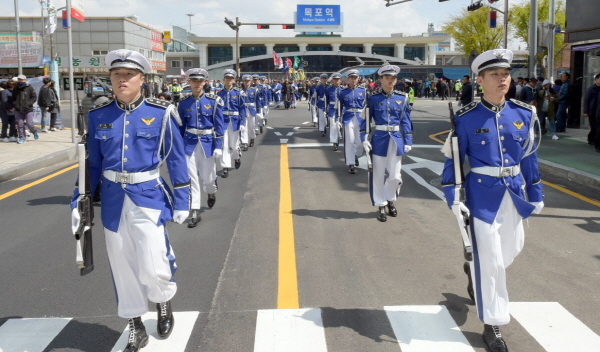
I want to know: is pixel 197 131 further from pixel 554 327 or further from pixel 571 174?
pixel 571 174

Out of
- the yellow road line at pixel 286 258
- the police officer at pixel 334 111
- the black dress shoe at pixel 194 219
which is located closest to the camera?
the yellow road line at pixel 286 258

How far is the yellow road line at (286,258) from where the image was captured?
5.19 m

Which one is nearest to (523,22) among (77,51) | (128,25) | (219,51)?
(128,25)

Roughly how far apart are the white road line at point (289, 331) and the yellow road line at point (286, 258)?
0.17 m

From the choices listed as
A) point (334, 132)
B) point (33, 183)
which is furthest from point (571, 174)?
point (33, 183)

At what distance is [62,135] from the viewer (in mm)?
20562

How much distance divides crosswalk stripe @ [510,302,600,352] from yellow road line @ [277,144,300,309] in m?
1.81

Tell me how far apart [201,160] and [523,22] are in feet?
162

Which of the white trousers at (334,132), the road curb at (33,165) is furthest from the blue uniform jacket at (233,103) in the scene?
the road curb at (33,165)

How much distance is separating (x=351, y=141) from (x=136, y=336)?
28.3ft

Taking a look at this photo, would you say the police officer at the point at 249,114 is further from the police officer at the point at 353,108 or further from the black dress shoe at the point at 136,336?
the black dress shoe at the point at 136,336

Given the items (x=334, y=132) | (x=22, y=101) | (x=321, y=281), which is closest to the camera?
(x=321, y=281)

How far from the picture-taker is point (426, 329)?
4559 millimetres

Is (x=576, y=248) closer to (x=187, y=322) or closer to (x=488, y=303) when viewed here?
(x=488, y=303)
